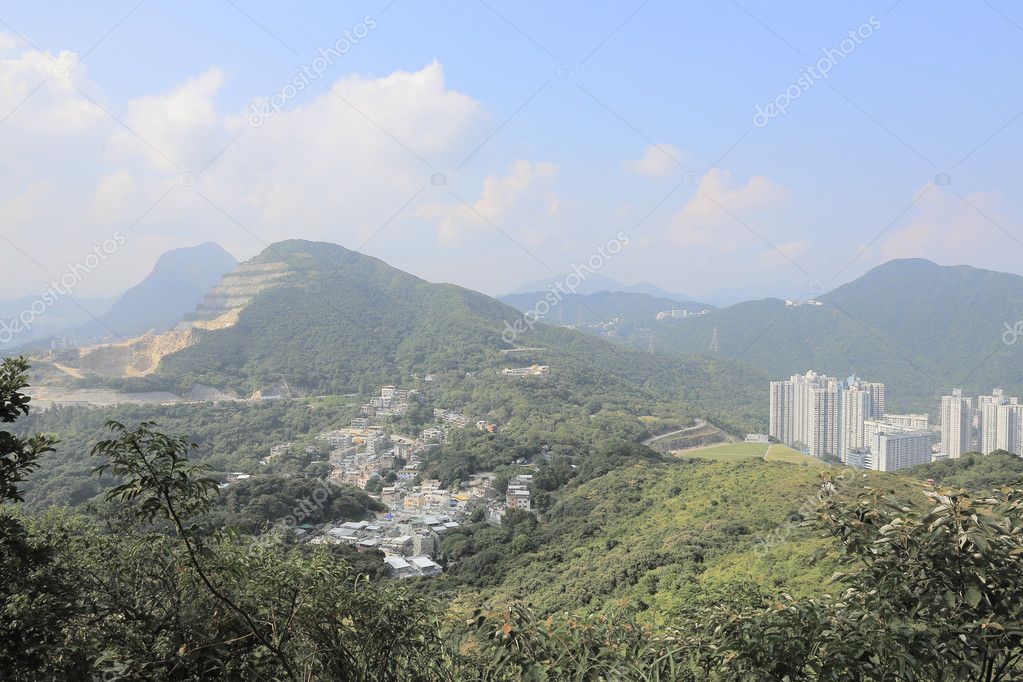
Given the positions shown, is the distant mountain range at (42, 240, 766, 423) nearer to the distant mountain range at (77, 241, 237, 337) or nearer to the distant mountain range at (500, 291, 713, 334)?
the distant mountain range at (77, 241, 237, 337)

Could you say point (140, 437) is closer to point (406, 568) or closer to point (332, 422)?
point (406, 568)

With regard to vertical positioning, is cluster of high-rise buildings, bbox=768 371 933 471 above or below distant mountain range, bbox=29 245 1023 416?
below

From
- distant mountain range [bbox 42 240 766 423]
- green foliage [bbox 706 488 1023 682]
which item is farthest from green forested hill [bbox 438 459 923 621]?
distant mountain range [bbox 42 240 766 423]

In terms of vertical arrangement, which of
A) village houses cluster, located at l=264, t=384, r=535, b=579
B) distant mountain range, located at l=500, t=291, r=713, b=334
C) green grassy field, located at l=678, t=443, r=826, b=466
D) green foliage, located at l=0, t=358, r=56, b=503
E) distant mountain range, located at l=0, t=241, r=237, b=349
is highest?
distant mountain range, located at l=500, t=291, r=713, b=334

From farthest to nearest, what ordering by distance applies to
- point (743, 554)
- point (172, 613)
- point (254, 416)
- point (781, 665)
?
point (254, 416), point (743, 554), point (172, 613), point (781, 665)

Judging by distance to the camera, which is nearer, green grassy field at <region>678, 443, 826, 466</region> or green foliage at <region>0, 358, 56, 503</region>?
green foliage at <region>0, 358, 56, 503</region>

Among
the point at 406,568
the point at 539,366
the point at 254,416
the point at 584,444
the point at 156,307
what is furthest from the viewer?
the point at 156,307

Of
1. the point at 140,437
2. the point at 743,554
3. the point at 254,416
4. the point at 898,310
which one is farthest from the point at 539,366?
the point at 140,437

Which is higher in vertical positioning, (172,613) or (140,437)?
(140,437)
